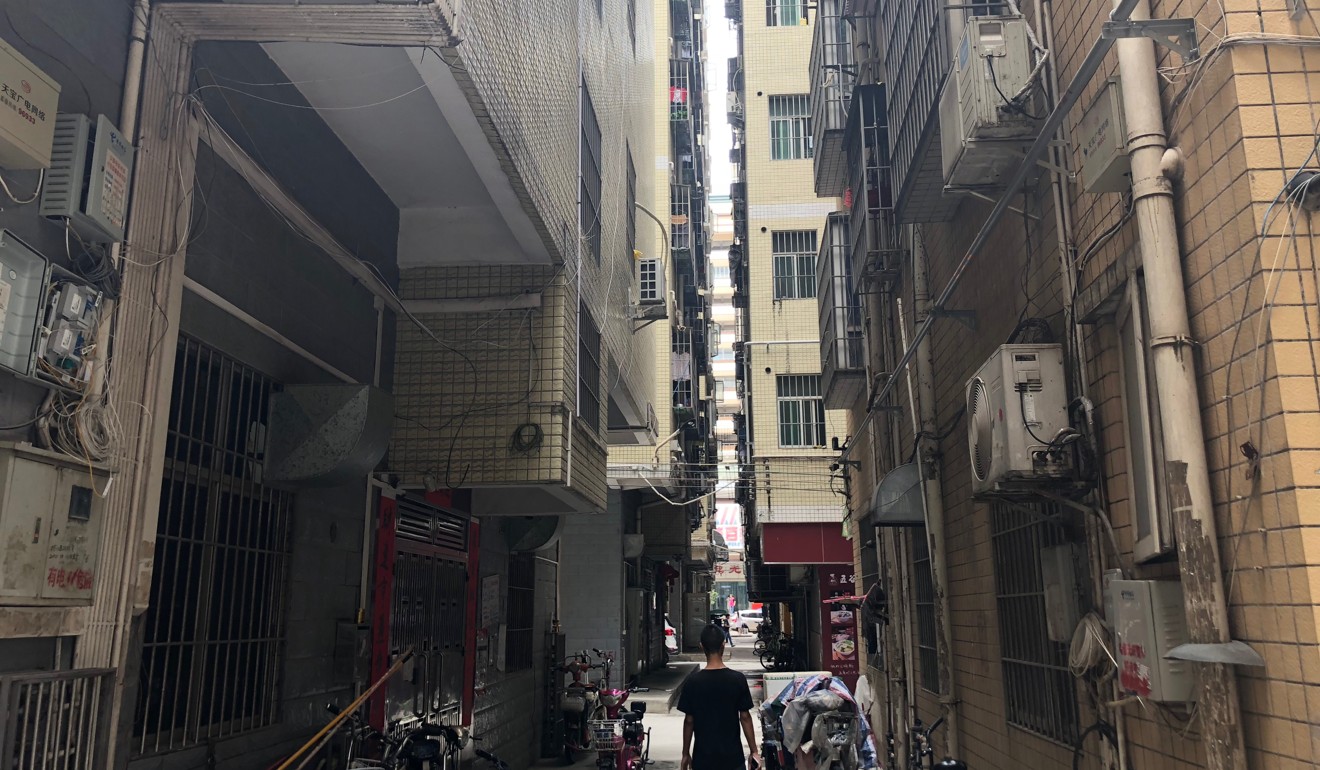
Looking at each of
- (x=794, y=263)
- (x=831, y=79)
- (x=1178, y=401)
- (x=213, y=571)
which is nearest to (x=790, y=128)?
(x=794, y=263)

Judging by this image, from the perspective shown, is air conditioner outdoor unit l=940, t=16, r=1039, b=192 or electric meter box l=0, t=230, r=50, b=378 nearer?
electric meter box l=0, t=230, r=50, b=378

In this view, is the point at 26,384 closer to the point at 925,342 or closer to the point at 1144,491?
the point at 1144,491

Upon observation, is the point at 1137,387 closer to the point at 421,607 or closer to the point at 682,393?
the point at 421,607

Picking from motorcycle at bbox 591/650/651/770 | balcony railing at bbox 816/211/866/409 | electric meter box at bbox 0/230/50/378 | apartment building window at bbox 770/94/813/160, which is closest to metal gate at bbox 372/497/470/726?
motorcycle at bbox 591/650/651/770

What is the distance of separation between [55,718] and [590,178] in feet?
24.2

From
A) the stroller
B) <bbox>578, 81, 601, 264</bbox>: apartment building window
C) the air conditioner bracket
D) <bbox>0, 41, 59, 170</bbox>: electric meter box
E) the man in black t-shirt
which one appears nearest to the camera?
<bbox>0, 41, 59, 170</bbox>: electric meter box

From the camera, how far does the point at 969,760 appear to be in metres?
7.63

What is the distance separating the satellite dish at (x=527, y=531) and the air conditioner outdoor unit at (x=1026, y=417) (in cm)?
752

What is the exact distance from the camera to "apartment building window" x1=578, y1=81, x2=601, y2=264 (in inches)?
365

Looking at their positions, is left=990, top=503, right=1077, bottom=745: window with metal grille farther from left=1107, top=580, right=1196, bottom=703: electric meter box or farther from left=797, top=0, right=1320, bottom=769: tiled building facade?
left=1107, top=580, right=1196, bottom=703: electric meter box

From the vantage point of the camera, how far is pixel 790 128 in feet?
78.9

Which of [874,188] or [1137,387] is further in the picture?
[874,188]

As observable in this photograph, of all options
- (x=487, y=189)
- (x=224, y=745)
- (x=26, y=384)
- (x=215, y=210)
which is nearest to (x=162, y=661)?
(x=224, y=745)

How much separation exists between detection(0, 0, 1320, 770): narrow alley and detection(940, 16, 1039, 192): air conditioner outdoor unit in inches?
1.0
